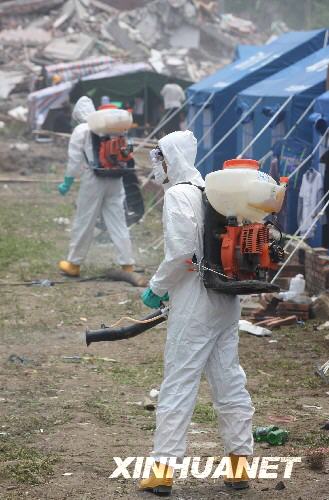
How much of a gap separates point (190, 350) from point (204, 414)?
5.18 ft

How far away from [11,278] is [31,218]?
14.5 feet

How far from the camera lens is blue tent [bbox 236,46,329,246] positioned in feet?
39.5

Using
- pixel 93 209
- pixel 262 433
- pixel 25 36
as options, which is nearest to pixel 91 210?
pixel 93 209

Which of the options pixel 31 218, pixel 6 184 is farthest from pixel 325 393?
pixel 6 184

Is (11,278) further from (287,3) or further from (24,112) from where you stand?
(287,3)

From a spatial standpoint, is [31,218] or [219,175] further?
[31,218]

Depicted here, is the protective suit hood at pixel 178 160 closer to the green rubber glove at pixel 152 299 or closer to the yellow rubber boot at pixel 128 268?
Answer: the green rubber glove at pixel 152 299

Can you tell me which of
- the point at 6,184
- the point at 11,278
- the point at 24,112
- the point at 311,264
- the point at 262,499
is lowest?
the point at 24,112

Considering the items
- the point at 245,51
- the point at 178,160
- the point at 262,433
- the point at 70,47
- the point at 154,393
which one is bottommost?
the point at 70,47

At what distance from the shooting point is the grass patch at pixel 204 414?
6.52 metres

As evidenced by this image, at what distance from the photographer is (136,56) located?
33.4 metres

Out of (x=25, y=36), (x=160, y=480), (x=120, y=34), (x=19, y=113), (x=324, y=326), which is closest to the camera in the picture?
(x=160, y=480)

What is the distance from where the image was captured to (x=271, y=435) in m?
5.95

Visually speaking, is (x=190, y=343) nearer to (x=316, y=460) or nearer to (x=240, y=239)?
(x=240, y=239)
